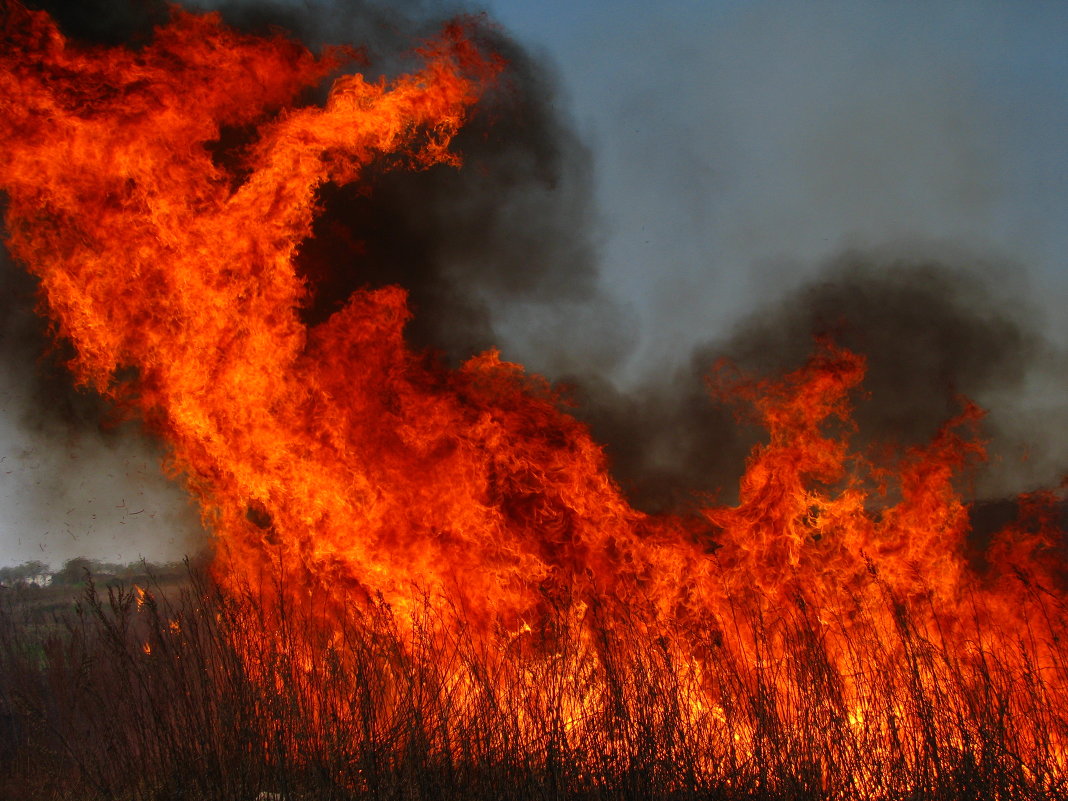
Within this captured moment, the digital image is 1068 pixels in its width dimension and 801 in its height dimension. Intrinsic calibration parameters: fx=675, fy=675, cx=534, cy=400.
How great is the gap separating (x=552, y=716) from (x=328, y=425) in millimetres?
4165

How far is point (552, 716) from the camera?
5227 millimetres

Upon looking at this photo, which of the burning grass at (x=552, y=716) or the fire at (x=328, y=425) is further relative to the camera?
the fire at (x=328, y=425)

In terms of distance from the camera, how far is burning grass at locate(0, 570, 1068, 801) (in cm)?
496

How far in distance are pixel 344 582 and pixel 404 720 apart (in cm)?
243

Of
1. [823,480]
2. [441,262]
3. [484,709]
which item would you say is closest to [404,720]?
[484,709]

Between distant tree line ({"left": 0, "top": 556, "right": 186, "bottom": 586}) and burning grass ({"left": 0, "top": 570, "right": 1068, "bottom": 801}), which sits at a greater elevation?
distant tree line ({"left": 0, "top": 556, "right": 186, "bottom": 586})

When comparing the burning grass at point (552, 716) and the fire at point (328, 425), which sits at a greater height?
the fire at point (328, 425)

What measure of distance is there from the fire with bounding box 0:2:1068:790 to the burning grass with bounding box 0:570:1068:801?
3.98 feet

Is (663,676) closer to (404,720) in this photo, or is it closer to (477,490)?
(404,720)

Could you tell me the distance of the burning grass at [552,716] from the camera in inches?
195

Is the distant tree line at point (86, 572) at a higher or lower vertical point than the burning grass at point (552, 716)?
higher

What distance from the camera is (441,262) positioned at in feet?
32.4

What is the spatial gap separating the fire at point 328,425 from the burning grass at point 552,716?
47.8 inches

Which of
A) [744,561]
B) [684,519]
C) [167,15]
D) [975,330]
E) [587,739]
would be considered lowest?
[587,739]
